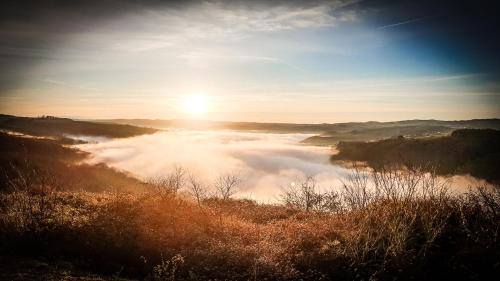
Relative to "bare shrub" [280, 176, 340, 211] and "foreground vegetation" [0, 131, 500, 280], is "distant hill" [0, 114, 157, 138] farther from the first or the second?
"foreground vegetation" [0, 131, 500, 280]

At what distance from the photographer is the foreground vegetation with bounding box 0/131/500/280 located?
11.0m

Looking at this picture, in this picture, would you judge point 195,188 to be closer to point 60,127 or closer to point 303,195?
point 303,195

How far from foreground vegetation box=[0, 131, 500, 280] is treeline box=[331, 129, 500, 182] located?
85.9 meters

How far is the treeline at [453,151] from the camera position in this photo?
339ft

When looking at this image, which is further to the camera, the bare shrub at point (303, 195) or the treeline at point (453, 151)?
the treeline at point (453, 151)

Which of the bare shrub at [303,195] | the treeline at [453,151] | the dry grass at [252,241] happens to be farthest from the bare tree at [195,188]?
the treeline at [453,151]

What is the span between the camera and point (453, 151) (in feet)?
372

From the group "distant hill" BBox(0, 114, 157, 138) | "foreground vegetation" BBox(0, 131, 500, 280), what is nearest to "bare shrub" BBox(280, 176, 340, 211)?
"foreground vegetation" BBox(0, 131, 500, 280)

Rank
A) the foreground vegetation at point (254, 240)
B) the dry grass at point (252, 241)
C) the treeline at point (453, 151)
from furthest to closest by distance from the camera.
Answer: the treeline at point (453, 151)
the dry grass at point (252, 241)
the foreground vegetation at point (254, 240)

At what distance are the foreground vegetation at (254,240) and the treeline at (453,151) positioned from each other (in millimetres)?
85882

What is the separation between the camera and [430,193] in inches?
544

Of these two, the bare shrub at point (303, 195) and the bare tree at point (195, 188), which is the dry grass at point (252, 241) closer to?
the bare tree at point (195, 188)

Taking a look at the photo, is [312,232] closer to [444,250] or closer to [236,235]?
[236,235]

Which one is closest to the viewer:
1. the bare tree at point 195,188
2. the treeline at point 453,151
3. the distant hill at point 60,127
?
the bare tree at point 195,188
